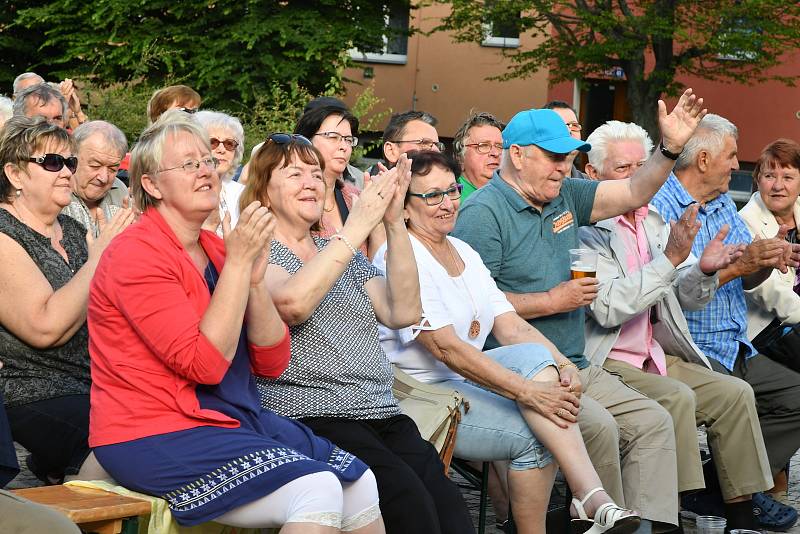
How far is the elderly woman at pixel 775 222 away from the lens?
21.9ft

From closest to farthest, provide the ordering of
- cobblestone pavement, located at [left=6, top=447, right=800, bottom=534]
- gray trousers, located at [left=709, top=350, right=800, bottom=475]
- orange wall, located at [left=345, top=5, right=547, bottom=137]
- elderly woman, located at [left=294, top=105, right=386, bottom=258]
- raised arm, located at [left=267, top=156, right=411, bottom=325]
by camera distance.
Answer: raised arm, located at [left=267, top=156, right=411, bottom=325]
cobblestone pavement, located at [left=6, top=447, right=800, bottom=534]
elderly woman, located at [left=294, top=105, right=386, bottom=258]
gray trousers, located at [left=709, top=350, right=800, bottom=475]
orange wall, located at [left=345, top=5, right=547, bottom=137]

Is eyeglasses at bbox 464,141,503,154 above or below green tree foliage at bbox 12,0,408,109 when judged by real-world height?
above

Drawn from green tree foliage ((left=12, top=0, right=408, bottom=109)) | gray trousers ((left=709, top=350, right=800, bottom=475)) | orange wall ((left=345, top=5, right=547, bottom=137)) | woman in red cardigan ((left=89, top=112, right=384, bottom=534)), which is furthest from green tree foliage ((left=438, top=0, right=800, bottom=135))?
woman in red cardigan ((left=89, top=112, right=384, bottom=534))

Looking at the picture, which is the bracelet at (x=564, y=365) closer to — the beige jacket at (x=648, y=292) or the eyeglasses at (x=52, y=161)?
the beige jacket at (x=648, y=292)

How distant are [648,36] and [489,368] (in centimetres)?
2084

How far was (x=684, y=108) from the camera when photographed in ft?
18.0

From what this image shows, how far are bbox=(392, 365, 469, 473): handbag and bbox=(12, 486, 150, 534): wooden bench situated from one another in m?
1.35

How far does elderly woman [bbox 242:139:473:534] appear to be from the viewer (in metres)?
4.07

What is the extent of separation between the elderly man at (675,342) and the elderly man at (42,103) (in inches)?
114

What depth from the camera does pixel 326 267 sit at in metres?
4.07

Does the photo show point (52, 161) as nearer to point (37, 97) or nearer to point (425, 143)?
point (37, 97)

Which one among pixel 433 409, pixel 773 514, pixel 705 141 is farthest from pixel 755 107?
pixel 433 409

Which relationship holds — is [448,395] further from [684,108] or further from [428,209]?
[684,108]

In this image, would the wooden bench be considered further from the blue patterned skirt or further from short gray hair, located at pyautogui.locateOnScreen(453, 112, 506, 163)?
short gray hair, located at pyautogui.locateOnScreen(453, 112, 506, 163)
